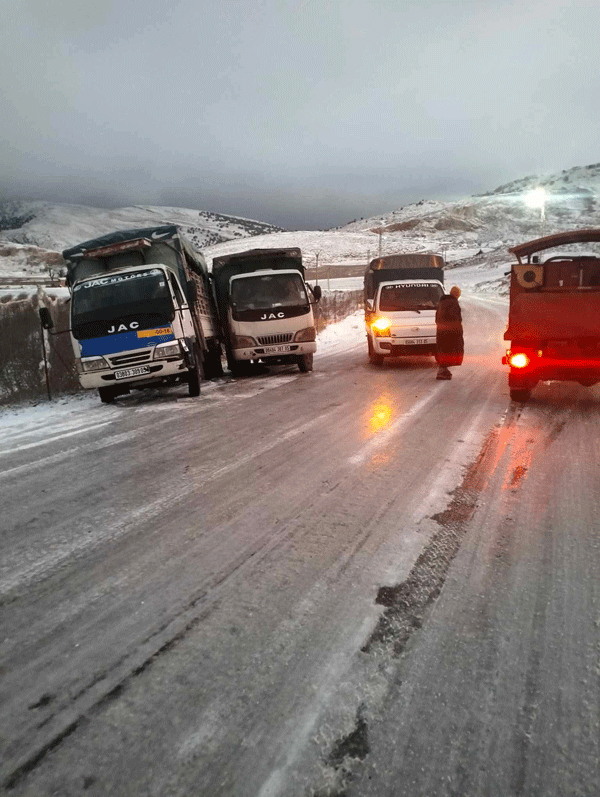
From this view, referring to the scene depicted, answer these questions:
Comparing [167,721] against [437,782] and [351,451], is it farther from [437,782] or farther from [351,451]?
[351,451]

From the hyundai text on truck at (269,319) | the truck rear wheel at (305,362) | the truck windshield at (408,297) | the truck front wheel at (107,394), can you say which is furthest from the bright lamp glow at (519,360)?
the truck front wheel at (107,394)

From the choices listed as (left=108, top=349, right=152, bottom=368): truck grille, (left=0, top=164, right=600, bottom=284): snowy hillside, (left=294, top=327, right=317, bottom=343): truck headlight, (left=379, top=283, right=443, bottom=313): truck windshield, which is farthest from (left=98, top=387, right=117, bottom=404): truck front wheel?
(left=0, top=164, right=600, bottom=284): snowy hillside

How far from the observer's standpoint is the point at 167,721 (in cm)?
179

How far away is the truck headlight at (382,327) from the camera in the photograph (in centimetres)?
1142

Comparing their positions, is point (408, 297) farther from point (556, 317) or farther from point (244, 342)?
point (556, 317)

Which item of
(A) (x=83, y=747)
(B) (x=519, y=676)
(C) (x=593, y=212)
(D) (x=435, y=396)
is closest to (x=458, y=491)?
(B) (x=519, y=676)

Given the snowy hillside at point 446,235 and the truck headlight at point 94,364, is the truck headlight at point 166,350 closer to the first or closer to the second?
the truck headlight at point 94,364

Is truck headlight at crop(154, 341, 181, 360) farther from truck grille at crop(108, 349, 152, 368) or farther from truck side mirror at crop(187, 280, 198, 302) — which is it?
truck side mirror at crop(187, 280, 198, 302)

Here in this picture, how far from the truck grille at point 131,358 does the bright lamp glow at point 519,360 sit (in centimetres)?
603

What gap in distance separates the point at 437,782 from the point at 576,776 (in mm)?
438

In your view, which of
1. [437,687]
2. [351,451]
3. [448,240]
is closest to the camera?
[437,687]

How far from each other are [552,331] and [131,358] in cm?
687

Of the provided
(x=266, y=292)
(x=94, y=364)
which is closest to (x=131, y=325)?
(x=94, y=364)

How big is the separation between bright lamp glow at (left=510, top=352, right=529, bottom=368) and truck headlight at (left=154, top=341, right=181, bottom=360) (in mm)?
5599
